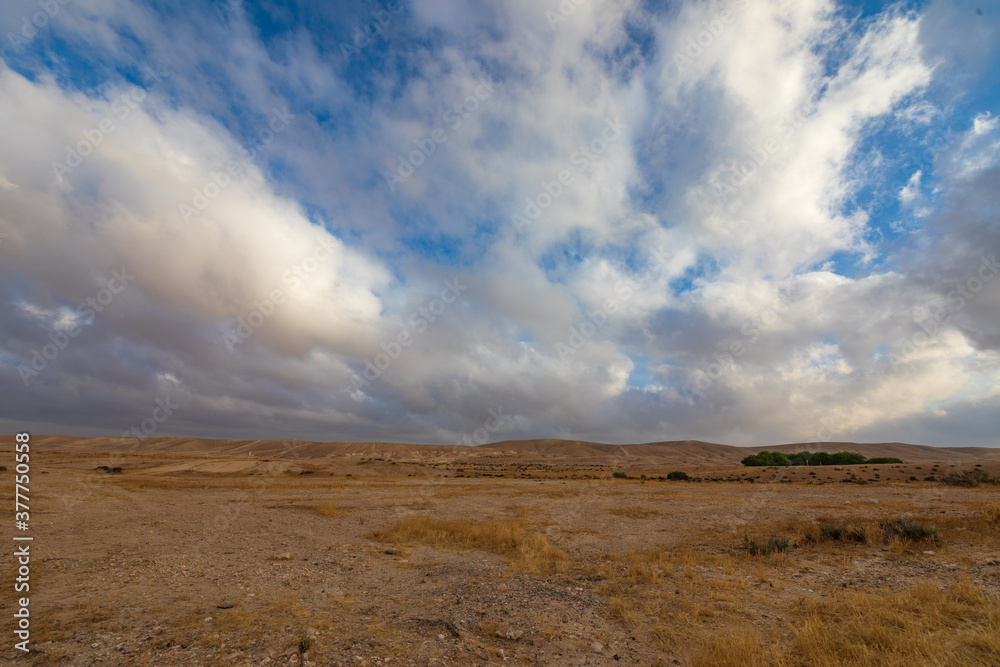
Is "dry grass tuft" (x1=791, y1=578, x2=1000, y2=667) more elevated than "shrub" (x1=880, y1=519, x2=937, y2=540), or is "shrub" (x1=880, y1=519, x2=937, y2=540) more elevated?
"shrub" (x1=880, y1=519, x2=937, y2=540)

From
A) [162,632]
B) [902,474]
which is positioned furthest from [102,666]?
[902,474]

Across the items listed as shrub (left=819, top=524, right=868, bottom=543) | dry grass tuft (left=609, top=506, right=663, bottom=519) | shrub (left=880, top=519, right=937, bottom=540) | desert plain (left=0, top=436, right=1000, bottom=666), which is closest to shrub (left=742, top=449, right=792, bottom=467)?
desert plain (left=0, top=436, right=1000, bottom=666)

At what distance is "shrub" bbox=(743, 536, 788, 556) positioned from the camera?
11.5 m

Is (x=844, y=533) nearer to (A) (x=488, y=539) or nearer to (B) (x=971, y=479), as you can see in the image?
(A) (x=488, y=539)

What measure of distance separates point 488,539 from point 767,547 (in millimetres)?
8502

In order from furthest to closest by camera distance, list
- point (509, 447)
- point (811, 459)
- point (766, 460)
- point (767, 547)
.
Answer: point (509, 447) → point (811, 459) → point (766, 460) → point (767, 547)

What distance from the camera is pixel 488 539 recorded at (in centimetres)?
1433

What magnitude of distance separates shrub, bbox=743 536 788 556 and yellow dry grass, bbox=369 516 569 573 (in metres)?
5.25

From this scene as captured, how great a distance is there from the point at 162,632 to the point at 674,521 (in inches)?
681

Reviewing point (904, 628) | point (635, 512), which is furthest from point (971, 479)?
point (904, 628)

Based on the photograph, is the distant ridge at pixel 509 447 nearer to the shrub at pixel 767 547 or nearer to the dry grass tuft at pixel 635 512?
the dry grass tuft at pixel 635 512

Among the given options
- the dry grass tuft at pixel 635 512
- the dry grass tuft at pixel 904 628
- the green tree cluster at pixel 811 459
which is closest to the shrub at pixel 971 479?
the dry grass tuft at pixel 635 512

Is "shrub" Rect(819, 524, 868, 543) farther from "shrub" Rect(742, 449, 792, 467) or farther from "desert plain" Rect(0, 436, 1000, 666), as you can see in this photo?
"shrub" Rect(742, 449, 792, 467)

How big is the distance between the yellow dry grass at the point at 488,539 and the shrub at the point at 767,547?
207 inches
